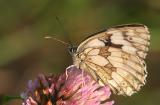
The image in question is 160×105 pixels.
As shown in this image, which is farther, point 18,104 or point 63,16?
point 63,16

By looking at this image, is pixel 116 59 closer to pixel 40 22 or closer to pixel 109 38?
pixel 109 38

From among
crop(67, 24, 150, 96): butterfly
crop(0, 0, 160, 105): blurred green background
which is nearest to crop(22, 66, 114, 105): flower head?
crop(67, 24, 150, 96): butterfly

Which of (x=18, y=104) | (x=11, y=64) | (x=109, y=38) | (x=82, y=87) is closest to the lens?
(x=82, y=87)

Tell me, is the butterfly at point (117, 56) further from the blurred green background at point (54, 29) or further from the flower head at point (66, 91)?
the blurred green background at point (54, 29)

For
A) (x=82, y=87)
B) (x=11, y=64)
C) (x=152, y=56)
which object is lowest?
(x=152, y=56)

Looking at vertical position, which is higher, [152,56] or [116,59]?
[116,59]

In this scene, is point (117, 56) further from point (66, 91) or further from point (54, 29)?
point (54, 29)

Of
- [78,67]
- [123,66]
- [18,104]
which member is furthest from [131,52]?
[18,104]
